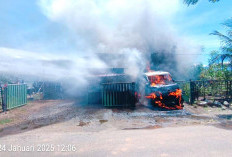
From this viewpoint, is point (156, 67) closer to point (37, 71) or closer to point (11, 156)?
point (37, 71)

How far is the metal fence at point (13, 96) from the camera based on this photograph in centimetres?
946

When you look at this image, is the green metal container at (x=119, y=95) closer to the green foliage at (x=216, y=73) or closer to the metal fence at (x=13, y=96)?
the metal fence at (x=13, y=96)

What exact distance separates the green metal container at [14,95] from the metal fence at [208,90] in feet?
36.4

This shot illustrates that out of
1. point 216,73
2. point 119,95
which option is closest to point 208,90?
point 216,73

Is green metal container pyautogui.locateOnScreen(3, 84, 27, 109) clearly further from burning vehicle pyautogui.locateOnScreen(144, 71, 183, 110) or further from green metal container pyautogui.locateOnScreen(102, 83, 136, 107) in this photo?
burning vehicle pyautogui.locateOnScreen(144, 71, 183, 110)

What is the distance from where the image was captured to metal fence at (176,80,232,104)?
10.2 m

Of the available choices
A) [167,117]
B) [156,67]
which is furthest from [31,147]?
[156,67]

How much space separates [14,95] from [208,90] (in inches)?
501

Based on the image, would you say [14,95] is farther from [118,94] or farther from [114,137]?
[114,137]

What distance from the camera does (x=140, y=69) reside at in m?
14.4

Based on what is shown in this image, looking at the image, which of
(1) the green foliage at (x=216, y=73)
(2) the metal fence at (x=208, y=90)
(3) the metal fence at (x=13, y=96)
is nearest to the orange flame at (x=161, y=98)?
(2) the metal fence at (x=208, y=90)

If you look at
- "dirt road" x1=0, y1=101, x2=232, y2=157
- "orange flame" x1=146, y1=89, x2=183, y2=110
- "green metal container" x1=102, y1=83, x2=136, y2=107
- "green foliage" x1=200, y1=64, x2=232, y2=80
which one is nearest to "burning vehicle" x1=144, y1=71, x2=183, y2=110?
"orange flame" x1=146, y1=89, x2=183, y2=110

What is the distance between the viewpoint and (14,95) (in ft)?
33.9

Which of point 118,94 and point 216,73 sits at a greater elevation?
point 216,73
